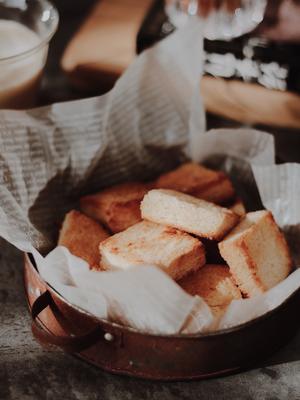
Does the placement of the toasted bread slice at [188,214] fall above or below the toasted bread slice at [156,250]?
above

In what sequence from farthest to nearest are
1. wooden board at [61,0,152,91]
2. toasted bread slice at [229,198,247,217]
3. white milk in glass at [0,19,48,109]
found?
wooden board at [61,0,152,91]
white milk in glass at [0,19,48,109]
toasted bread slice at [229,198,247,217]

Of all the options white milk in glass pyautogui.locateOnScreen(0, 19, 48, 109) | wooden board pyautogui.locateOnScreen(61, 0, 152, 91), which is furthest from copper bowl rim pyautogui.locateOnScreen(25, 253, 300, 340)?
wooden board pyautogui.locateOnScreen(61, 0, 152, 91)

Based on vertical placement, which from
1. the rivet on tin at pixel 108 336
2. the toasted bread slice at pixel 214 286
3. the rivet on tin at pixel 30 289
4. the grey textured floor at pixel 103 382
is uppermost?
the toasted bread slice at pixel 214 286

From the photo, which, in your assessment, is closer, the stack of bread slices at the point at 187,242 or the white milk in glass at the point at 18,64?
the stack of bread slices at the point at 187,242

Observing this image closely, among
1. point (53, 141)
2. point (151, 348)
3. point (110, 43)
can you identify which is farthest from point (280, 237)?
point (110, 43)

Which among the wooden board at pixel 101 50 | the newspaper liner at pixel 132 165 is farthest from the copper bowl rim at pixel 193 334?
the wooden board at pixel 101 50

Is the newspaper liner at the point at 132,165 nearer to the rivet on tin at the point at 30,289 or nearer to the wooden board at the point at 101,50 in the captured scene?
the rivet on tin at the point at 30,289

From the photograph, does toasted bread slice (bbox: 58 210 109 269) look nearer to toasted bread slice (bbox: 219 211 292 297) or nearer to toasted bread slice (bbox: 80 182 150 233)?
toasted bread slice (bbox: 80 182 150 233)

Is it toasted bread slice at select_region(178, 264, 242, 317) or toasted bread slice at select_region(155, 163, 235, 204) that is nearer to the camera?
toasted bread slice at select_region(178, 264, 242, 317)
